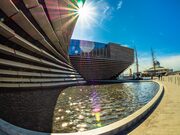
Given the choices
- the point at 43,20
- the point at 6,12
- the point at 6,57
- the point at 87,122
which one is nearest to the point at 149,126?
the point at 87,122

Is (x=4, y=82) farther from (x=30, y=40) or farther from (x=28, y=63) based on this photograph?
(x=30, y=40)

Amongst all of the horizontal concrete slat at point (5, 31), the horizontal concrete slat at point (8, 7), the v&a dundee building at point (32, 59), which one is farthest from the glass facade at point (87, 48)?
the horizontal concrete slat at point (8, 7)

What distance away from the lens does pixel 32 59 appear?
62.6ft

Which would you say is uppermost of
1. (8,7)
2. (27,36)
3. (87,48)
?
(87,48)

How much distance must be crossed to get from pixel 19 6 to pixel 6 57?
525cm

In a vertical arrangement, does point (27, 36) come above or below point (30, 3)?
below

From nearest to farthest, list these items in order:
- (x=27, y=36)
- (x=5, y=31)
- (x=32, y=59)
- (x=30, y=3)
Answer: (x=5, y=31), (x=30, y=3), (x=27, y=36), (x=32, y=59)

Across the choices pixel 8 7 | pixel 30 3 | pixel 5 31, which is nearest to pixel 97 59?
pixel 30 3

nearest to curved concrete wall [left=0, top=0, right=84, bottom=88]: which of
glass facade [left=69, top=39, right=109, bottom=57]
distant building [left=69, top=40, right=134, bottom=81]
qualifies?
distant building [left=69, top=40, right=134, bottom=81]

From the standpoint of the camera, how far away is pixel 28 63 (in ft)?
65.7

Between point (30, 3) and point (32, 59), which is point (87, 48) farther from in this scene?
point (30, 3)

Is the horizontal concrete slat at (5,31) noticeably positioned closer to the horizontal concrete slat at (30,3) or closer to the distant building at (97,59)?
the horizontal concrete slat at (30,3)

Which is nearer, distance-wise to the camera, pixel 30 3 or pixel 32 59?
pixel 30 3

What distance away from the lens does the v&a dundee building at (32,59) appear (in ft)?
30.3
